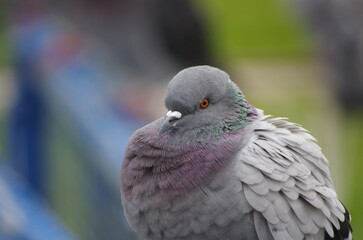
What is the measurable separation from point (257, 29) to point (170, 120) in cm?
1365

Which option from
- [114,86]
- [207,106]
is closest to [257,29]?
[114,86]

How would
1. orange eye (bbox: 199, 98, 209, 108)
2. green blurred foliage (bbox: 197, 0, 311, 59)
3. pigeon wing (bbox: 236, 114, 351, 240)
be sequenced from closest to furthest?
pigeon wing (bbox: 236, 114, 351, 240) < orange eye (bbox: 199, 98, 209, 108) < green blurred foliage (bbox: 197, 0, 311, 59)

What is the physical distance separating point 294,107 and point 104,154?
7.28 metres

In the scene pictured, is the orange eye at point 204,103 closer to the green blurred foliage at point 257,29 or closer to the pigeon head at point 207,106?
the pigeon head at point 207,106

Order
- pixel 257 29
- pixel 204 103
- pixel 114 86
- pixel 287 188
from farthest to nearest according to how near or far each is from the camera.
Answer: pixel 257 29 → pixel 114 86 → pixel 204 103 → pixel 287 188

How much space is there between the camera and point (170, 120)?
3178 mm

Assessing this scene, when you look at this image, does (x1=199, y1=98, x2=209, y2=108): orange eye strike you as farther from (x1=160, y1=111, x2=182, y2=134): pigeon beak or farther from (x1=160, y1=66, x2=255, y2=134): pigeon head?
(x1=160, y1=111, x2=182, y2=134): pigeon beak

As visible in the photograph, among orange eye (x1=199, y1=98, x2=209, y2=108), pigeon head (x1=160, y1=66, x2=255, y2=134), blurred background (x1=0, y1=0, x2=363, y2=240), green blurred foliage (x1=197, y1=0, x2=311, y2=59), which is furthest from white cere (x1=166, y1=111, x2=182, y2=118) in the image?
green blurred foliage (x1=197, y1=0, x2=311, y2=59)

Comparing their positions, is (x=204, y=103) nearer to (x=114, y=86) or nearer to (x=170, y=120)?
(x=170, y=120)

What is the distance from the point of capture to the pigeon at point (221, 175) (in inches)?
122

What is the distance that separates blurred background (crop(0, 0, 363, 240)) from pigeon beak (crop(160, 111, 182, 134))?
75.2 inches

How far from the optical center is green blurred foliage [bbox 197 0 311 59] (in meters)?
14.7

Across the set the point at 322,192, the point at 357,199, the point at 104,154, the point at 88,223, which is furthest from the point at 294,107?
the point at 322,192

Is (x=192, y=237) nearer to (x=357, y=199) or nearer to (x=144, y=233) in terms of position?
(x=144, y=233)
